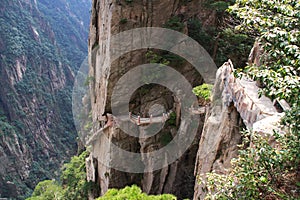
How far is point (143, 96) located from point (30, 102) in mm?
30929

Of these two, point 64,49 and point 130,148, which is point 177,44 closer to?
point 130,148

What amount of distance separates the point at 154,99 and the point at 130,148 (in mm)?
2544

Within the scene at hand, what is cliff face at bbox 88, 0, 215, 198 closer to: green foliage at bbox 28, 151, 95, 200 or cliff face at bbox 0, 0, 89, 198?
green foliage at bbox 28, 151, 95, 200

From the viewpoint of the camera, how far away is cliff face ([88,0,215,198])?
1208 cm

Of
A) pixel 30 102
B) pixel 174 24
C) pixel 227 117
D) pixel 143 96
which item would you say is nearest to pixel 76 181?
pixel 143 96

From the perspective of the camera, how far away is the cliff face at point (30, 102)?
31547mm

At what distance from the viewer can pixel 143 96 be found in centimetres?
1296

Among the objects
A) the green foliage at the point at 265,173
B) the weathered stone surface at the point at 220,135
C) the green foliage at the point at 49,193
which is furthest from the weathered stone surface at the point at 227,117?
the green foliage at the point at 49,193

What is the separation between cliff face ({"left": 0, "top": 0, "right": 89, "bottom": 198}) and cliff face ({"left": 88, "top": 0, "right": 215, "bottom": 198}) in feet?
63.5

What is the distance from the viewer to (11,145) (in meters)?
32.0

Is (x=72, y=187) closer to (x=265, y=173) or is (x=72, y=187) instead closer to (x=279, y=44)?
(x=265, y=173)

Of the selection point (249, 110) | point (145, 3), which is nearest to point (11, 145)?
point (145, 3)

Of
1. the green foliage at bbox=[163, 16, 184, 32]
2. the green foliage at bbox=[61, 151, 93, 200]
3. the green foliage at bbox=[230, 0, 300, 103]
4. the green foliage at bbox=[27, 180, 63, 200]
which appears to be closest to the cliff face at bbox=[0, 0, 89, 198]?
the green foliage at bbox=[27, 180, 63, 200]

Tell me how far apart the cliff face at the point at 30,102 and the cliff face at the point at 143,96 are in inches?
762
